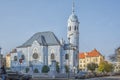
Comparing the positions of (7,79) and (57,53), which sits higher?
(57,53)

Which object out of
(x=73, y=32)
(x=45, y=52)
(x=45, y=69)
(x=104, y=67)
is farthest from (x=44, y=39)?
(x=104, y=67)

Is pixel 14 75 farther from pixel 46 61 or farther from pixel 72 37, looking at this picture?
pixel 72 37

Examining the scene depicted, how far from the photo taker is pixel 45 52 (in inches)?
4016

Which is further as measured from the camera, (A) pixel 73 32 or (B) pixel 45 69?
(A) pixel 73 32

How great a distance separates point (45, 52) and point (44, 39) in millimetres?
5130

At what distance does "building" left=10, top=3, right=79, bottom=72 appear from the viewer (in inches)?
3957

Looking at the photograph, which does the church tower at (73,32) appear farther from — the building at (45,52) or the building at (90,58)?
the building at (90,58)

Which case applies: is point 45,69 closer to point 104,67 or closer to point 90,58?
point 104,67

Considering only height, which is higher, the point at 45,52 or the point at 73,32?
the point at 73,32

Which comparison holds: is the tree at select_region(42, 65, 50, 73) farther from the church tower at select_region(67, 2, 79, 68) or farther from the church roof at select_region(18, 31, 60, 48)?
the church tower at select_region(67, 2, 79, 68)

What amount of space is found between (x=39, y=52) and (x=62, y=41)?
8226mm

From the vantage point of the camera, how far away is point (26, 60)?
104m

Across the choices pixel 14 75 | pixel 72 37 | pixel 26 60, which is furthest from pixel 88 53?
pixel 14 75

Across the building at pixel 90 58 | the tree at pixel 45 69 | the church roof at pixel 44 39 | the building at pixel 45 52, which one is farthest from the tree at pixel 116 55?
the building at pixel 90 58
